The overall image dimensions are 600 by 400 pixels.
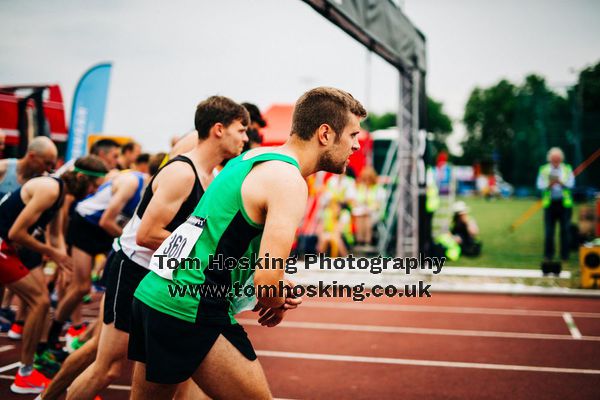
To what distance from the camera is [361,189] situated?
43.5 feet

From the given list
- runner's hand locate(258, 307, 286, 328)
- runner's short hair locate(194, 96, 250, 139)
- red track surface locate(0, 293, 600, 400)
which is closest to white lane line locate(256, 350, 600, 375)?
red track surface locate(0, 293, 600, 400)

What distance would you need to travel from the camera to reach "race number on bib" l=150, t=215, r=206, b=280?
2.22 m

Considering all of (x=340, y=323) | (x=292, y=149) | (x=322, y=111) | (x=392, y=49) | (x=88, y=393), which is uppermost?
(x=392, y=49)

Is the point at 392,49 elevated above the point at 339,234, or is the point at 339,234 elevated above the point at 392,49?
the point at 392,49

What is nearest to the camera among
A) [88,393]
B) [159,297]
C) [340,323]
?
[159,297]

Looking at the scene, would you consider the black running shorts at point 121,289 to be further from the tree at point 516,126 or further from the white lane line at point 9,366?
the tree at point 516,126

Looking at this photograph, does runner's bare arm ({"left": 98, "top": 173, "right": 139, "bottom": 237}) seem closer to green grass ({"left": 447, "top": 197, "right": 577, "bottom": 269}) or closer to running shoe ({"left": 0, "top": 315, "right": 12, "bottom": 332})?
running shoe ({"left": 0, "top": 315, "right": 12, "bottom": 332})

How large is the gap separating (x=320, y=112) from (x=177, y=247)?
0.82 meters

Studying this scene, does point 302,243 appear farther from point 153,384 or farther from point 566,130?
point 566,130

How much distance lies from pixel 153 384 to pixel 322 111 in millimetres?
1332

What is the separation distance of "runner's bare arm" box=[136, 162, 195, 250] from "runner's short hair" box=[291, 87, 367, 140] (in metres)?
0.92

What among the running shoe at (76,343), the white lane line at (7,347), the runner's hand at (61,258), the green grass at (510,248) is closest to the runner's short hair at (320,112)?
the runner's hand at (61,258)

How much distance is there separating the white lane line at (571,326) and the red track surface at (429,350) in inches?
2.2

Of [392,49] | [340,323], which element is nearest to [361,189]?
[392,49]
